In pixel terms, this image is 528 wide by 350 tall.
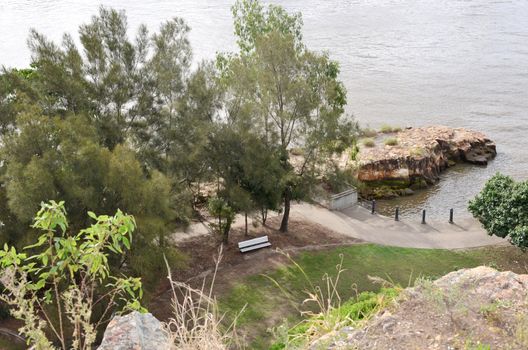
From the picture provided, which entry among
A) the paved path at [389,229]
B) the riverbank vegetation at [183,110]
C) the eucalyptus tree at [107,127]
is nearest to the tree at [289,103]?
the riverbank vegetation at [183,110]

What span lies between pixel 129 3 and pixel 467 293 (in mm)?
69139

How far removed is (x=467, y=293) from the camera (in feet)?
32.0

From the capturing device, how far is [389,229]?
2738 centimetres

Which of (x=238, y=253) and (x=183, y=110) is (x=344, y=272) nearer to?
(x=238, y=253)

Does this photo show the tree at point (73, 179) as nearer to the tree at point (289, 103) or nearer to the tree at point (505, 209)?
the tree at point (289, 103)

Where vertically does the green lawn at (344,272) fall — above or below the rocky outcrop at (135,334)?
below

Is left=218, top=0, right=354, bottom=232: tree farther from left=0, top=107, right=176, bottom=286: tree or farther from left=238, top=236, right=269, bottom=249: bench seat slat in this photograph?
left=0, top=107, right=176, bottom=286: tree

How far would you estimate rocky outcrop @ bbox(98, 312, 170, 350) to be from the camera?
268 inches

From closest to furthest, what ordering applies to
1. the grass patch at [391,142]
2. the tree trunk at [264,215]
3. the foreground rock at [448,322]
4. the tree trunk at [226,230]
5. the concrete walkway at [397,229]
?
the foreground rock at [448,322] < the tree trunk at [226,230] < the tree trunk at [264,215] < the concrete walkway at [397,229] < the grass patch at [391,142]

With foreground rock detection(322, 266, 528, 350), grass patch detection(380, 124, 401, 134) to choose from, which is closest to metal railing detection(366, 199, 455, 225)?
grass patch detection(380, 124, 401, 134)

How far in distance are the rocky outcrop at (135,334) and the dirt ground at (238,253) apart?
1216cm

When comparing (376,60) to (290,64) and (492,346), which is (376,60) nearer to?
(290,64)

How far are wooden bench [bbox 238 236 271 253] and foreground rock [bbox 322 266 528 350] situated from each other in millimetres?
14221

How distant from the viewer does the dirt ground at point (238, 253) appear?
21.1 m
